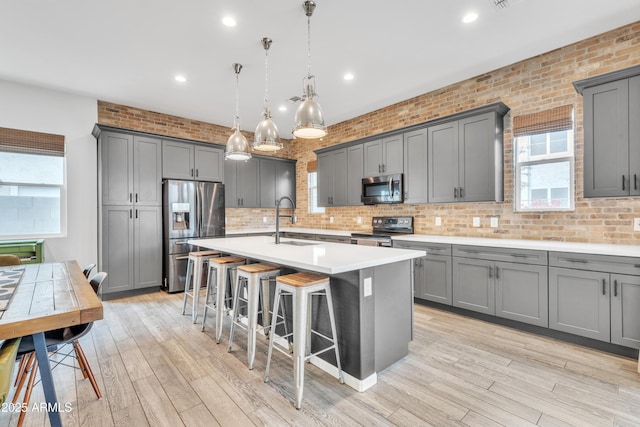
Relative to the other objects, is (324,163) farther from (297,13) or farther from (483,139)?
(297,13)

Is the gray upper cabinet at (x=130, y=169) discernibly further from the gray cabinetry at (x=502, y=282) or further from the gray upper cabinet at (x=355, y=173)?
the gray cabinetry at (x=502, y=282)

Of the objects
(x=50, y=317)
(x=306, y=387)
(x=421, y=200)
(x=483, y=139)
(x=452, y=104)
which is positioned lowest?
(x=306, y=387)

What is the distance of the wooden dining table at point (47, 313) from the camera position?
4.46ft

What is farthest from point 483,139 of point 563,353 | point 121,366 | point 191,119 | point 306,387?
point 191,119

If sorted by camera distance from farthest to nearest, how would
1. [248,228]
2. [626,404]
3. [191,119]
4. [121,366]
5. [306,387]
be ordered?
[248,228]
[191,119]
[121,366]
[306,387]
[626,404]

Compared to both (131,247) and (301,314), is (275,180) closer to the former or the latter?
(131,247)

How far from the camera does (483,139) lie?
359 centimetres

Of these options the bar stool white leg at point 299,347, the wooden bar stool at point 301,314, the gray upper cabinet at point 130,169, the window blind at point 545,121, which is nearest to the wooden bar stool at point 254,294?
the wooden bar stool at point 301,314

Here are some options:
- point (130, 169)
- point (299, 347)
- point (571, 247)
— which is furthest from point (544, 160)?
point (130, 169)

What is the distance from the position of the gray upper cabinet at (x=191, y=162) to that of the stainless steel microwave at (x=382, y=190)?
2558 mm

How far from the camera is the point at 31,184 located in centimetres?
413

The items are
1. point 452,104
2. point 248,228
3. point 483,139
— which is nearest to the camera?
point 483,139

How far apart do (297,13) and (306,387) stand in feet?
9.75

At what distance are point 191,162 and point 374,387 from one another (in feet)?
14.3
